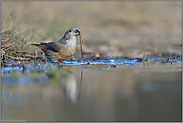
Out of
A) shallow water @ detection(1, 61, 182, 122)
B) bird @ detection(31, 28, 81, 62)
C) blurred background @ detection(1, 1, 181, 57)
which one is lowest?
shallow water @ detection(1, 61, 182, 122)

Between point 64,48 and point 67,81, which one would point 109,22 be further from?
point 67,81

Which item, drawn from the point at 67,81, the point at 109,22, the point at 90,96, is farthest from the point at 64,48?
the point at 109,22

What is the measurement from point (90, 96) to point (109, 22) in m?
11.8

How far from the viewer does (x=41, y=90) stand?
3523mm

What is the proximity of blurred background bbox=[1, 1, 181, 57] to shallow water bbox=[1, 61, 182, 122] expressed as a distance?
389 cm

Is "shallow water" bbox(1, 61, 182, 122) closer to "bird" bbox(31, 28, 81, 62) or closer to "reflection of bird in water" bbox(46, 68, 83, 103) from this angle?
"reflection of bird in water" bbox(46, 68, 83, 103)

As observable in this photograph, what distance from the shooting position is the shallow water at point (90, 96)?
9.11 feet

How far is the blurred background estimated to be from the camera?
9.56 meters

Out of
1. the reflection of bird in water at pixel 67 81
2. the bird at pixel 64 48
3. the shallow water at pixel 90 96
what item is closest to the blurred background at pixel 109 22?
the bird at pixel 64 48

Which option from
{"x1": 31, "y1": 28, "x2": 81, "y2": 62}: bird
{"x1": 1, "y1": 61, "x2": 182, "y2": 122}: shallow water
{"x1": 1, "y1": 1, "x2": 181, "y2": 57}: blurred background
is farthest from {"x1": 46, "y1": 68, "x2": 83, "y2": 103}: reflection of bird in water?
{"x1": 1, "y1": 1, "x2": 181, "y2": 57}: blurred background

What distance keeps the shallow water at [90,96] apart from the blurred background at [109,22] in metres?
3.89

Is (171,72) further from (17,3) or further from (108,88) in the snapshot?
(17,3)

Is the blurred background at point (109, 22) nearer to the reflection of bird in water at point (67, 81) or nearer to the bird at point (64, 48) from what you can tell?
the bird at point (64, 48)

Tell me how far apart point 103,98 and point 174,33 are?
11.1m
